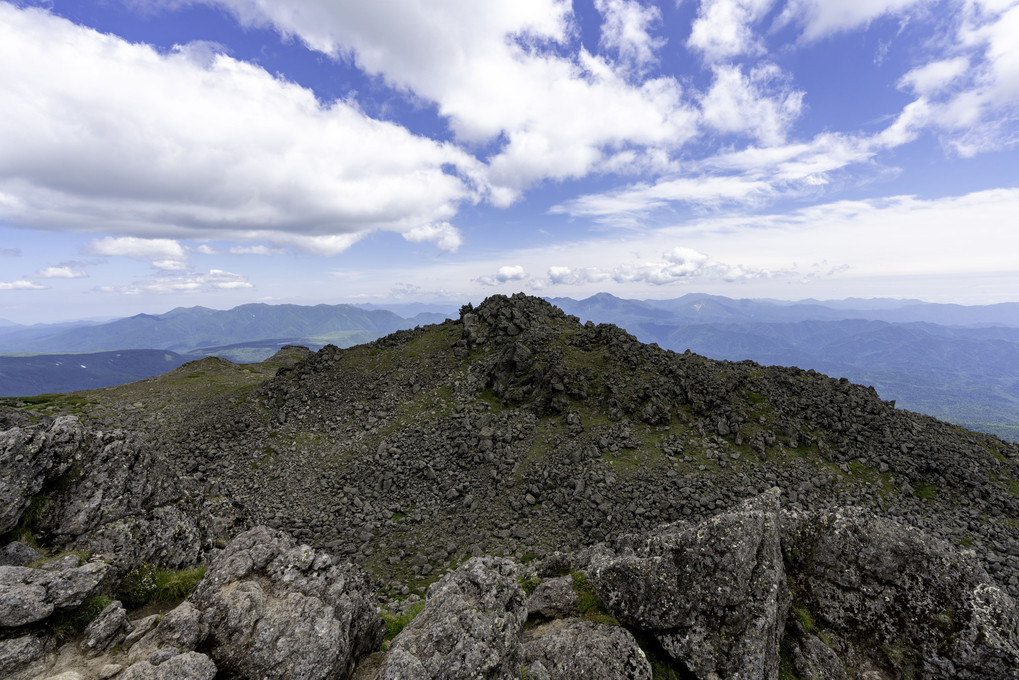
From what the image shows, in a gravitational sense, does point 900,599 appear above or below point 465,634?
below

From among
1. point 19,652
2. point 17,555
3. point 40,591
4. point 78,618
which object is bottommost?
point 78,618

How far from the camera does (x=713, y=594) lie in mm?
14055

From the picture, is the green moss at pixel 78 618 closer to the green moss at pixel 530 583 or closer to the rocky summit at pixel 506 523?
the rocky summit at pixel 506 523

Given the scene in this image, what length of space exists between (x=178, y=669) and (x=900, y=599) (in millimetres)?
23932

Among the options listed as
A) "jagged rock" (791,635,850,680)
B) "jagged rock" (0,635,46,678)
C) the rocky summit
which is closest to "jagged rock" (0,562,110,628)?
the rocky summit

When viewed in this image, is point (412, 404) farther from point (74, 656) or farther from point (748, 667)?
point (748, 667)

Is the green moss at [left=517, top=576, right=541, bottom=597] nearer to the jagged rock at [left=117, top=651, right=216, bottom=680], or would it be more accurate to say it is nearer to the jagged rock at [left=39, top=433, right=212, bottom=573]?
the jagged rock at [left=117, top=651, right=216, bottom=680]

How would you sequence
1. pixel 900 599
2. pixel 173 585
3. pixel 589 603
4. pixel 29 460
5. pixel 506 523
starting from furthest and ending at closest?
1. pixel 506 523
2. pixel 589 603
3. pixel 29 460
4. pixel 900 599
5. pixel 173 585

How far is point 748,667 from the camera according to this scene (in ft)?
42.8

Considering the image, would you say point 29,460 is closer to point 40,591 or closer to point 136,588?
point 136,588

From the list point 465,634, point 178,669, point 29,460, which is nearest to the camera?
point 178,669

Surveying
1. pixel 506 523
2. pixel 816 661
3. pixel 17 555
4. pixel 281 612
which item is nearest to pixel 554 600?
pixel 816 661

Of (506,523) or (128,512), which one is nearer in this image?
(128,512)

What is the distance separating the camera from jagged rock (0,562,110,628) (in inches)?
420
